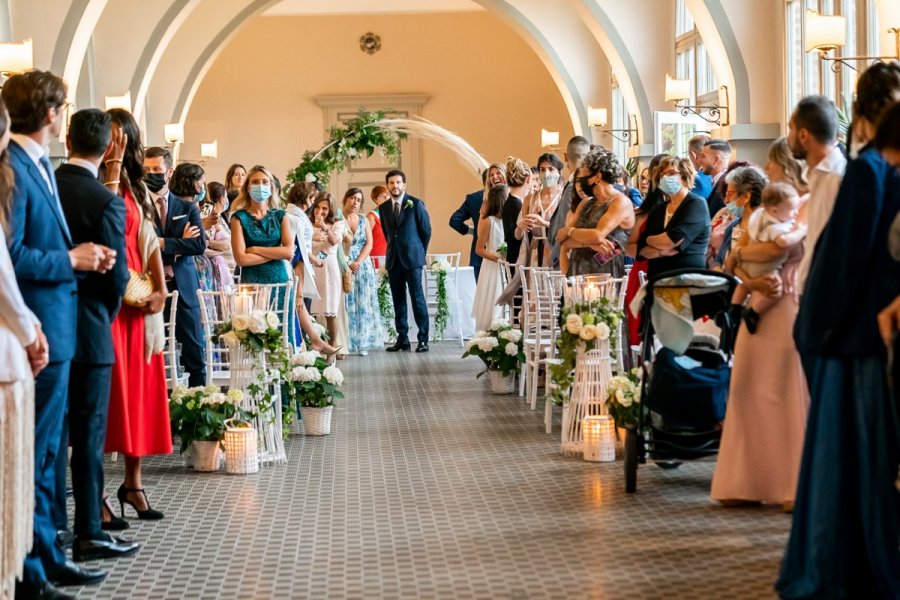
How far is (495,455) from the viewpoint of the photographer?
6855 mm

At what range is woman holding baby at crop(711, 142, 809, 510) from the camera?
5.28 m

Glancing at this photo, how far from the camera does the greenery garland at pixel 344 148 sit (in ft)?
45.0

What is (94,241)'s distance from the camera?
4582 millimetres

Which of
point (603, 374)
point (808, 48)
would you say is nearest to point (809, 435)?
point (603, 374)

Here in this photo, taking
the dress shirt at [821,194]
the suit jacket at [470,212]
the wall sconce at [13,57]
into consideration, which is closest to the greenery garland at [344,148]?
the suit jacket at [470,212]

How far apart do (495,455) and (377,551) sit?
2.07 m

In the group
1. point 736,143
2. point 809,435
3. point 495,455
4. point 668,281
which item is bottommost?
point 495,455

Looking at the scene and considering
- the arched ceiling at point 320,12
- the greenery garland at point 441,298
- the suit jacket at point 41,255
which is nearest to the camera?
the suit jacket at point 41,255

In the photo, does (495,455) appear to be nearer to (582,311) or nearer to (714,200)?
(582,311)

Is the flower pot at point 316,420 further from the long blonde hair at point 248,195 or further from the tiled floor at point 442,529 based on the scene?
the long blonde hair at point 248,195

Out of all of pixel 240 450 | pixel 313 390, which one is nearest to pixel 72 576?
pixel 240 450

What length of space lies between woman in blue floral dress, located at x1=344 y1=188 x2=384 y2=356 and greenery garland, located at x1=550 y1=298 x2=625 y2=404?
554cm

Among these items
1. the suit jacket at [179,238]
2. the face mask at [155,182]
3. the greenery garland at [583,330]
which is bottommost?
the greenery garland at [583,330]

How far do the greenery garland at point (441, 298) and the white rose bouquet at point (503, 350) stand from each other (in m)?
3.89
